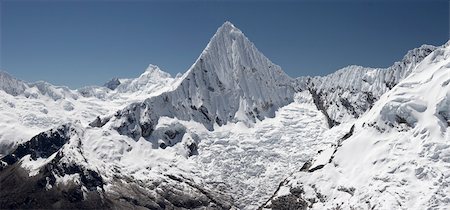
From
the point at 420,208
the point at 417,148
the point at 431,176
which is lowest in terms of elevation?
the point at 420,208

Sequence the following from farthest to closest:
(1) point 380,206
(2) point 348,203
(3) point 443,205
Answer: (2) point 348,203 → (1) point 380,206 → (3) point 443,205

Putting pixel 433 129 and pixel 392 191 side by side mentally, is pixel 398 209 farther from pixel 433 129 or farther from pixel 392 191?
pixel 433 129

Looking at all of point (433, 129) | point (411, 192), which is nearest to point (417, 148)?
point (433, 129)

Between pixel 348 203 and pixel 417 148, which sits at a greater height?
pixel 417 148

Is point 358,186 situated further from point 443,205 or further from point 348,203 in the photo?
point 443,205

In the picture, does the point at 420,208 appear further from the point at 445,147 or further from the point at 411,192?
the point at 445,147

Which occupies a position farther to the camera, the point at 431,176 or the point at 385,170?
the point at 385,170

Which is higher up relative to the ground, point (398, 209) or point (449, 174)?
point (449, 174)

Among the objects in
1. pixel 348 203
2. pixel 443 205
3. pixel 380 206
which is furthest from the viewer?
pixel 348 203

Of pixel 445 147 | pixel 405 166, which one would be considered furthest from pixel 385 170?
pixel 445 147
